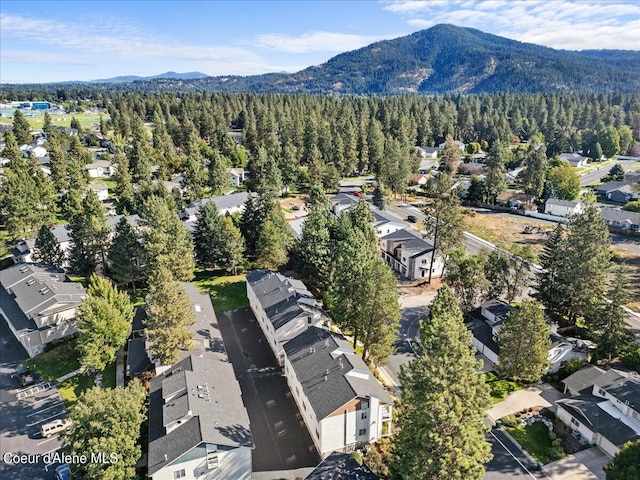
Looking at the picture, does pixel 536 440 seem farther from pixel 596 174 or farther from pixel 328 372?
pixel 596 174

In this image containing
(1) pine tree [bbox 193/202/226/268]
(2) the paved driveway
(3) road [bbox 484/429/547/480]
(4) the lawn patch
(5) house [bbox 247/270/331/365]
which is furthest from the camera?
(1) pine tree [bbox 193/202/226/268]

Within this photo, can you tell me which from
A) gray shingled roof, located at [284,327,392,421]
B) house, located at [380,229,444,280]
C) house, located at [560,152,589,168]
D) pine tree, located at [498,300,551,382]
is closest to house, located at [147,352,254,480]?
gray shingled roof, located at [284,327,392,421]

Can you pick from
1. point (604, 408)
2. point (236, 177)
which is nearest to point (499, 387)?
point (604, 408)

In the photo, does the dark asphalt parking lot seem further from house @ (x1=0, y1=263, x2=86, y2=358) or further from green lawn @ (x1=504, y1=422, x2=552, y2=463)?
house @ (x1=0, y1=263, x2=86, y2=358)

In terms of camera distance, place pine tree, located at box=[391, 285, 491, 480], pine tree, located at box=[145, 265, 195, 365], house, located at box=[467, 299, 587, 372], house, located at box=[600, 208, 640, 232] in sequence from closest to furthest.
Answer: pine tree, located at box=[391, 285, 491, 480] < pine tree, located at box=[145, 265, 195, 365] < house, located at box=[467, 299, 587, 372] < house, located at box=[600, 208, 640, 232]

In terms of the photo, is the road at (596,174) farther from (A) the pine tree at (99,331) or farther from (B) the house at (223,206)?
(A) the pine tree at (99,331)
